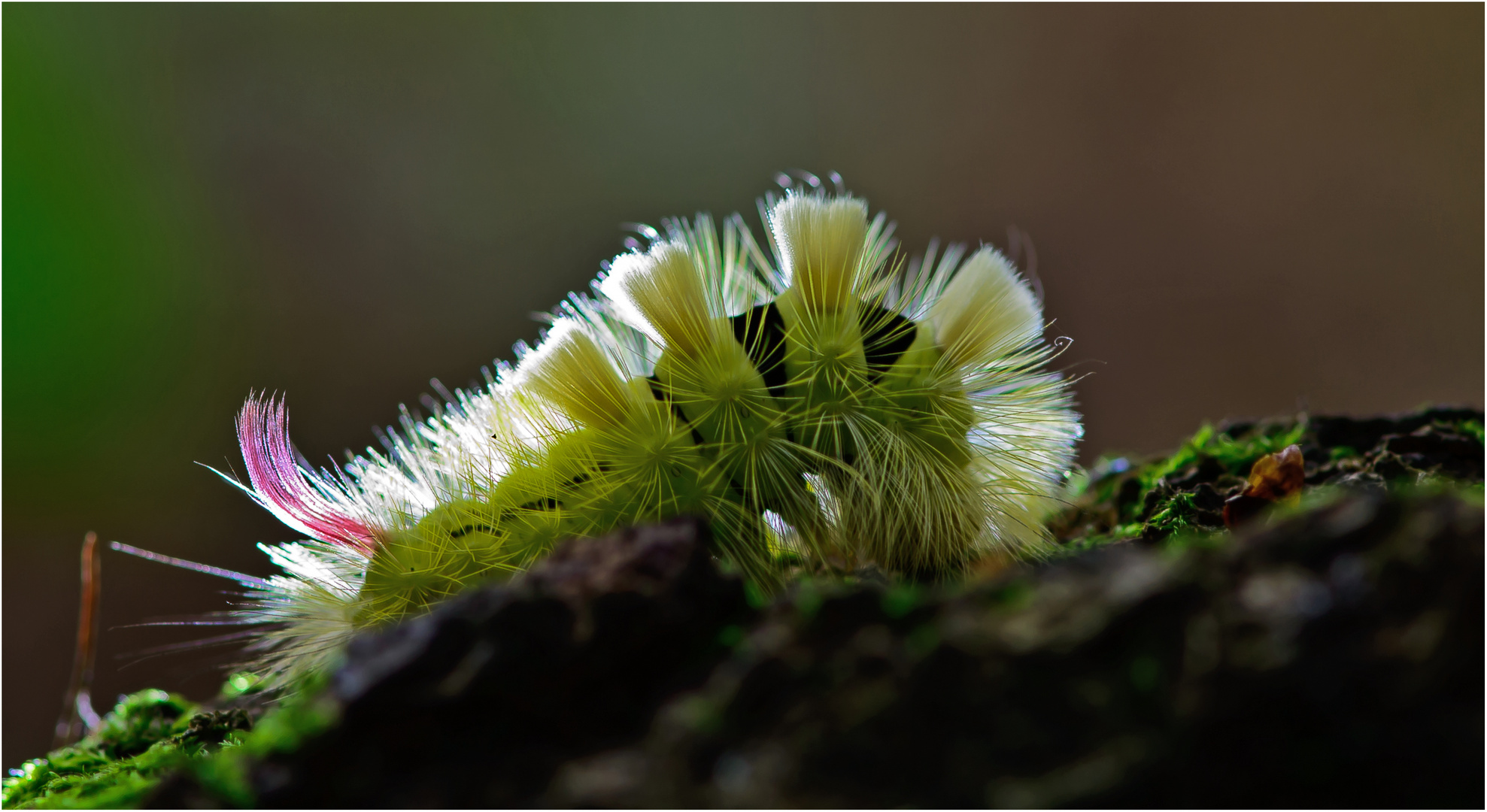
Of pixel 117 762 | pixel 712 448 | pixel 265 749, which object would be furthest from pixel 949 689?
pixel 117 762

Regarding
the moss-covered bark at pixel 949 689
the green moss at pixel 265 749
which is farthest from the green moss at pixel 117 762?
the moss-covered bark at pixel 949 689

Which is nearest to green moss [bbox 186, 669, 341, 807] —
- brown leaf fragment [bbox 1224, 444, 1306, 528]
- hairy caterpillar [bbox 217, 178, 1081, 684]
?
hairy caterpillar [bbox 217, 178, 1081, 684]

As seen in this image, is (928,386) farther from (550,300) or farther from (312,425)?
(312,425)

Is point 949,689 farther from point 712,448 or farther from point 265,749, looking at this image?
point 712,448

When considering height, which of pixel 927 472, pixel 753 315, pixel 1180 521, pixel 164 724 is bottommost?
pixel 1180 521

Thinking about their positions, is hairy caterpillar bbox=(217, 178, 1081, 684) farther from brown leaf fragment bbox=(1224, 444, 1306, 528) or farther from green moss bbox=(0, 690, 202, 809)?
brown leaf fragment bbox=(1224, 444, 1306, 528)

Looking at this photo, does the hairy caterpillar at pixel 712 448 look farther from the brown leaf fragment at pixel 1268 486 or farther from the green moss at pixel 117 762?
the brown leaf fragment at pixel 1268 486

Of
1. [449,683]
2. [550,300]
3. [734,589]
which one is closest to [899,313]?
[734,589]
